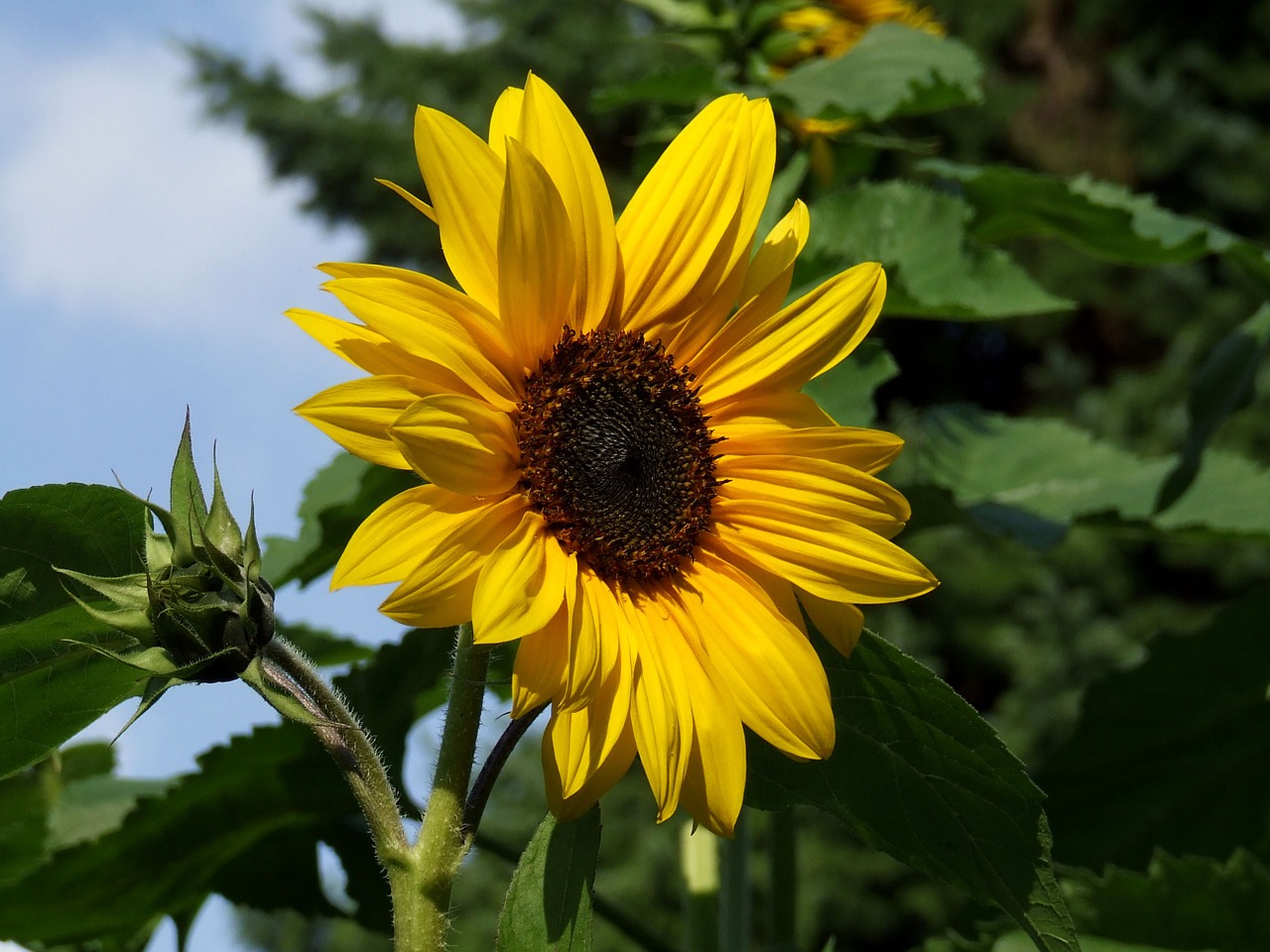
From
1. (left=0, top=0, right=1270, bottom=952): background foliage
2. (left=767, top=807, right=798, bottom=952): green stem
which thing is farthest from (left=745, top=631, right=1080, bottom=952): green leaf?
(left=767, top=807, right=798, bottom=952): green stem

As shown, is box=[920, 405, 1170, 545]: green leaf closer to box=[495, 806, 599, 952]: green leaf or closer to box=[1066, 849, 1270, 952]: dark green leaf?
box=[1066, 849, 1270, 952]: dark green leaf

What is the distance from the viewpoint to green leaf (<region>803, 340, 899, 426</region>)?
44.7 inches

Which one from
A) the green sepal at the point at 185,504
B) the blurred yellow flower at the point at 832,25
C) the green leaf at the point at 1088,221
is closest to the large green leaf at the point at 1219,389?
the green leaf at the point at 1088,221

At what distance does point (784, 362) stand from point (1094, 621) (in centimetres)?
595

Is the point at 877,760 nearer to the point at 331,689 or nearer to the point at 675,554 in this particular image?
the point at 675,554

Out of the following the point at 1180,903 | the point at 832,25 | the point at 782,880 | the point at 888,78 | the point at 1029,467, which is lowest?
the point at 1180,903

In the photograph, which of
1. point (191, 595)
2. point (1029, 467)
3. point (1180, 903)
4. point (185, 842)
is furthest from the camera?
point (1029, 467)

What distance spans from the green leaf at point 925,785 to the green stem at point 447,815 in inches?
6.9

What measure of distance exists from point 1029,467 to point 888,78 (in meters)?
0.54

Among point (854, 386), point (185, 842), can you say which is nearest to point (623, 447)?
point (854, 386)

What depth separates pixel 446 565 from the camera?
66 centimetres

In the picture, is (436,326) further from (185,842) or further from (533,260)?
(185,842)

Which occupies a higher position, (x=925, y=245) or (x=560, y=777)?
(x=925, y=245)

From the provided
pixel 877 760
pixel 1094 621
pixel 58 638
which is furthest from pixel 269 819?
pixel 1094 621
